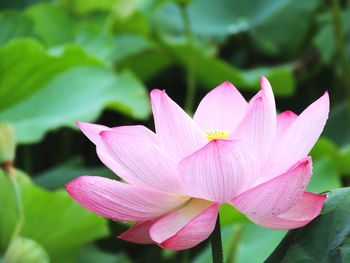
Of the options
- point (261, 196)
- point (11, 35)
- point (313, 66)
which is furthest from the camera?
point (313, 66)

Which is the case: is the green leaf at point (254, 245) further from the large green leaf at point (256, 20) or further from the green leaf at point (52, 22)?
the large green leaf at point (256, 20)

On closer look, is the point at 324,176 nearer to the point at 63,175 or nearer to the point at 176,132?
the point at 63,175

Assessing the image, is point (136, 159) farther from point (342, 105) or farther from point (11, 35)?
point (342, 105)

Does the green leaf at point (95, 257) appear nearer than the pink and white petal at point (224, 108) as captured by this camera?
No

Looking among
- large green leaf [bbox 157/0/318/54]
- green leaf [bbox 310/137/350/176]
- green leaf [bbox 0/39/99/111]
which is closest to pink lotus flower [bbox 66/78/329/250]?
green leaf [bbox 0/39/99/111]

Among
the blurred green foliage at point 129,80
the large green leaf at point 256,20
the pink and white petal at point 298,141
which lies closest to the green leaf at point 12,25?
the blurred green foliage at point 129,80

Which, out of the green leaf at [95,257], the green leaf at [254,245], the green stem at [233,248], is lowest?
the green leaf at [95,257]

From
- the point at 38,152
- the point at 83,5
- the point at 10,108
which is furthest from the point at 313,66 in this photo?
the point at 10,108
